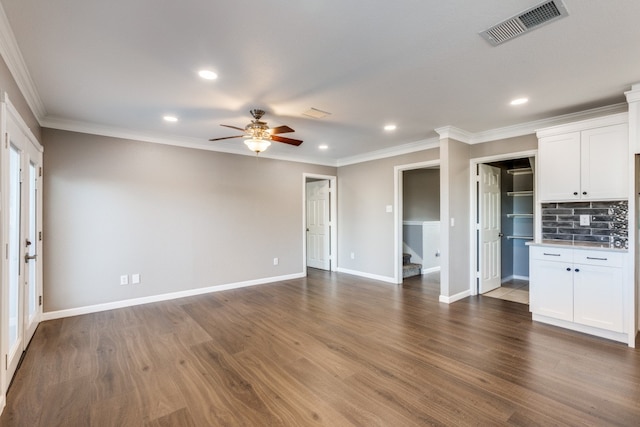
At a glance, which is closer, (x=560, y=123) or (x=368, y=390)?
(x=368, y=390)

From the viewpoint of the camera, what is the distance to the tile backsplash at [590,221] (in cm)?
333

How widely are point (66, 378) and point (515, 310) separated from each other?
4.97 metres

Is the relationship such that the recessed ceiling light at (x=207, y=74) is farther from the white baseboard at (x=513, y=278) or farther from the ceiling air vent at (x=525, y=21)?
the white baseboard at (x=513, y=278)

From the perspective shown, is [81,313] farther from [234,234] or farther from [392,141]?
[392,141]

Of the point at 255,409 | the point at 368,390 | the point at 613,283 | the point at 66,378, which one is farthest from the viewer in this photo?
the point at 613,283

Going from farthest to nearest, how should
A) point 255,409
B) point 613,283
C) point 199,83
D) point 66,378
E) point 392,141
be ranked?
point 392,141 → point 613,283 → point 199,83 → point 66,378 → point 255,409

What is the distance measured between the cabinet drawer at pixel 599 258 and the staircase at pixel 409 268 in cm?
→ 310

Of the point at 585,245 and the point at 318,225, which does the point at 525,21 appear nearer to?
the point at 585,245

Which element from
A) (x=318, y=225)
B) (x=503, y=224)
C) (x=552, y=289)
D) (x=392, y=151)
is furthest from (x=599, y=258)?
(x=318, y=225)

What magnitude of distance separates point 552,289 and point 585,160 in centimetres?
150

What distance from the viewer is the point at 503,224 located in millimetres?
5605

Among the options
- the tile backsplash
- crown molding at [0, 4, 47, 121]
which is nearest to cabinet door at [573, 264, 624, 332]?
the tile backsplash

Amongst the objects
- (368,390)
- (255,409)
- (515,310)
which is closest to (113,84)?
(255,409)

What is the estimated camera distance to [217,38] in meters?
2.09
